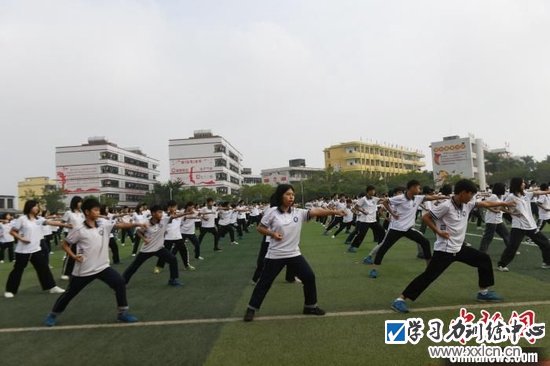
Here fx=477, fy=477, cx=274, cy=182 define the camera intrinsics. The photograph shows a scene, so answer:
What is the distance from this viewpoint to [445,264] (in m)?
6.36

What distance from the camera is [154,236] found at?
914 cm

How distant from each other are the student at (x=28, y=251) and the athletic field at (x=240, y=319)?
0.94 feet

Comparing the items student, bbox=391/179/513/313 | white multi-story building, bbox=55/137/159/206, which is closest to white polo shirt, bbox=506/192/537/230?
A: student, bbox=391/179/513/313

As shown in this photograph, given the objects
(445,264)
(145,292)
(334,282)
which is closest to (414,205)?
(334,282)

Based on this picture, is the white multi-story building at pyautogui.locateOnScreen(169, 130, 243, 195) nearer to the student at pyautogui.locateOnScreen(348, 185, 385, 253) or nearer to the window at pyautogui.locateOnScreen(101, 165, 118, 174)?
the window at pyautogui.locateOnScreen(101, 165, 118, 174)

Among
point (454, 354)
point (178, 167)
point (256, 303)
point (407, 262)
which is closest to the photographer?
point (454, 354)

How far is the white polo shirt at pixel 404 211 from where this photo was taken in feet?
30.6

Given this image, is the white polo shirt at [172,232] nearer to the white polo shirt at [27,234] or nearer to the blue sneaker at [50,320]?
the white polo shirt at [27,234]

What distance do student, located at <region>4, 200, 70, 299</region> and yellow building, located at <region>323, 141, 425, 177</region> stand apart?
87480mm

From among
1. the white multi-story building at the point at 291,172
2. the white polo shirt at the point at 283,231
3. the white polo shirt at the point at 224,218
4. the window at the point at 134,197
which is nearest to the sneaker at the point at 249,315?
the white polo shirt at the point at 283,231

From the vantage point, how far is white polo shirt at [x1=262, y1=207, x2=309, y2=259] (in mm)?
6305

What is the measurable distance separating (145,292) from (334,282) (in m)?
3.54

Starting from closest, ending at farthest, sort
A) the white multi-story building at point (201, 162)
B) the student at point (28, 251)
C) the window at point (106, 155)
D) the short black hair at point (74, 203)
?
the student at point (28, 251) < the short black hair at point (74, 203) < the window at point (106, 155) < the white multi-story building at point (201, 162)

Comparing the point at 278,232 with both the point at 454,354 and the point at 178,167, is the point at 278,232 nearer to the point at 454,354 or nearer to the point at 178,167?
the point at 454,354
